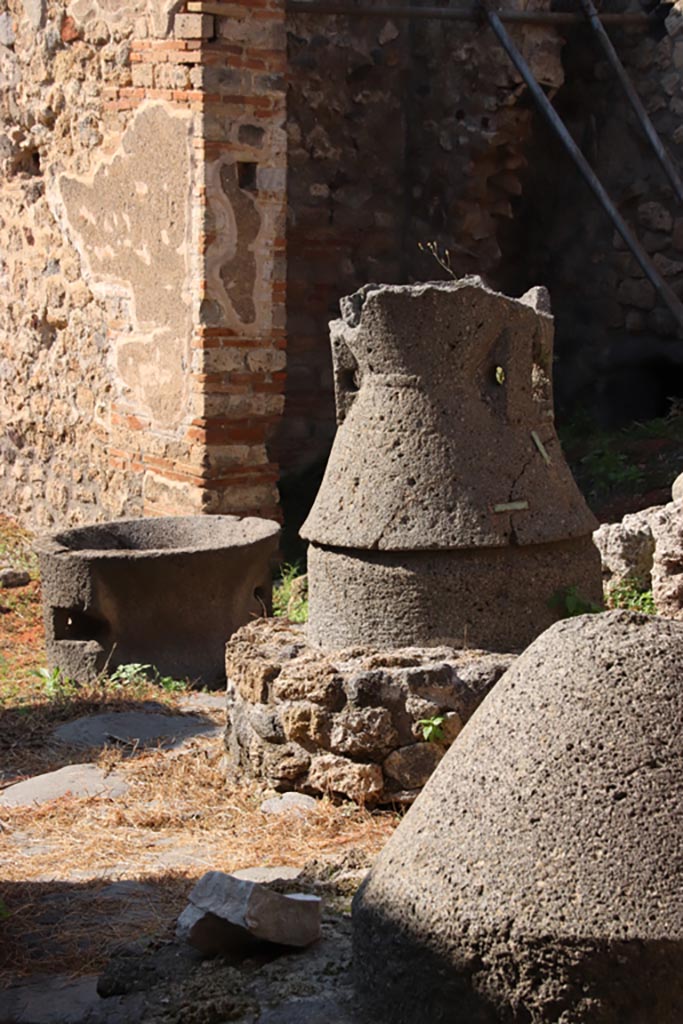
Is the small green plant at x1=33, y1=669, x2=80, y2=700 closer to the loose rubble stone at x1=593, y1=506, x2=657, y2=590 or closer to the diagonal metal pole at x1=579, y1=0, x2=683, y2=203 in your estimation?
the loose rubble stone at x1=593, y1=506, x2=657, y2=590

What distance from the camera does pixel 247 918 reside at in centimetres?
292

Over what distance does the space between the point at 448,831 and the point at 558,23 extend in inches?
315

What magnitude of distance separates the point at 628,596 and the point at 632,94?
432cm

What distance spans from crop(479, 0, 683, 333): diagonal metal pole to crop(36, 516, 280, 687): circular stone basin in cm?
340

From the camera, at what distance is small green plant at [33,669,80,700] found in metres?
6.14

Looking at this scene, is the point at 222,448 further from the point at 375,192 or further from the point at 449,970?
the point at 449,970

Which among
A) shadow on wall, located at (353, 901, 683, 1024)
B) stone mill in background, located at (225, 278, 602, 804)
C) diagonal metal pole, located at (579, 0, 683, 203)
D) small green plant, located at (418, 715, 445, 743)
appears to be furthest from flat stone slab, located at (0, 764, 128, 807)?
diagonal metal pole, located at (579, 0, 683, 203)

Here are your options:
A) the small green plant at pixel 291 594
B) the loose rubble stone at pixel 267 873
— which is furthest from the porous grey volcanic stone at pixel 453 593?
the small green plant at pixel 291 594

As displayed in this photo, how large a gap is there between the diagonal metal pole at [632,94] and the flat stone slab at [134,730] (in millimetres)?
4897

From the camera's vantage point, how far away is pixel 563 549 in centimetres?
462

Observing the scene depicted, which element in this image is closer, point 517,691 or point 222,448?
point 517,691

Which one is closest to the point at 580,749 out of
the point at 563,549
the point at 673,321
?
the point at 563,549

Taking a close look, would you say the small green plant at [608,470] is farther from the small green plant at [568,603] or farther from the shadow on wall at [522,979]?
the shadow on wall at [522,979]

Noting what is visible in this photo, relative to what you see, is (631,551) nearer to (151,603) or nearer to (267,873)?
(151,603)
